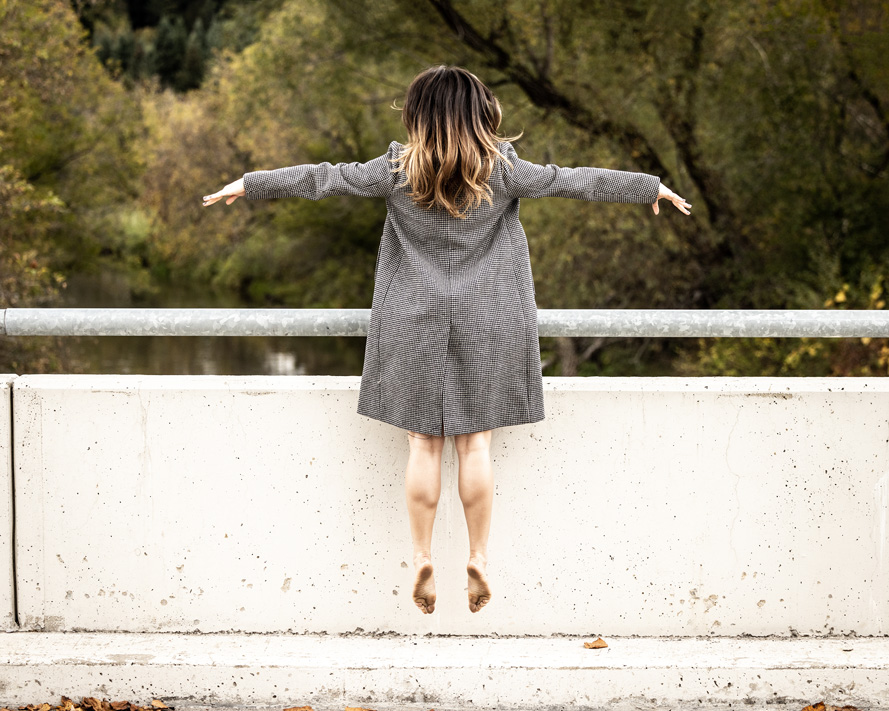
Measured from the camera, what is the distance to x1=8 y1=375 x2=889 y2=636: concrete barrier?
3.09 metres

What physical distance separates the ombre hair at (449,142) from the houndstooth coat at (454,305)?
0.06 m

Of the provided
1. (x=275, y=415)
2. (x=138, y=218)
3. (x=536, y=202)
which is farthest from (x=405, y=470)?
(x=138, y=218)

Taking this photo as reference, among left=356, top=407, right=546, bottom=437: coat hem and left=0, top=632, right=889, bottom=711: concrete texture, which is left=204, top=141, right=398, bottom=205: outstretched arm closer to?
left=356, top=407, right=546, bottom=437: coat hem

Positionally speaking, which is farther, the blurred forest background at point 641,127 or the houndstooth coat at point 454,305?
the blurred forest background at point 641,127

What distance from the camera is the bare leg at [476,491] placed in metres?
2.91

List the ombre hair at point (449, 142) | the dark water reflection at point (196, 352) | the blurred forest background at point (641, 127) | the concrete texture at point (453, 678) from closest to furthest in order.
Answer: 1. the ombre hair at point (449, 142)
2. the concrete texture at point (453, 678)
3. the blurred forest background at point (641, 127)
4. the dark water reflection at point (196, 352)

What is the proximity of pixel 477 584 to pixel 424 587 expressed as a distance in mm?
164

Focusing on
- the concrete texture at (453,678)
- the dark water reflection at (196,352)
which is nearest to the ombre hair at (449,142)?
the concrete texture at (453,678)

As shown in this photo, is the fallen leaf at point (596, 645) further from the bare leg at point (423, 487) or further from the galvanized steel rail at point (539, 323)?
the galvanized steel rail at point (539, 323)

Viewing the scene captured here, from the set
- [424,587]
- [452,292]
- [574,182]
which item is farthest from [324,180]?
[424,587]

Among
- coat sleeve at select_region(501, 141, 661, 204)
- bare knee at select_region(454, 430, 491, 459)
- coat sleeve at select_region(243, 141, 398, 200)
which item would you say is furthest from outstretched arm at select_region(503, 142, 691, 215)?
bare knee at select_region(454, 430, 491, 459)

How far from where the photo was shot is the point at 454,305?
2838 millimetres

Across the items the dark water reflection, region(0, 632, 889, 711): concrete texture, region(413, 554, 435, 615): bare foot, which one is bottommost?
region(0, 632, 889, 711): concrete texture

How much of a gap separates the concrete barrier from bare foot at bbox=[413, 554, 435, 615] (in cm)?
28
